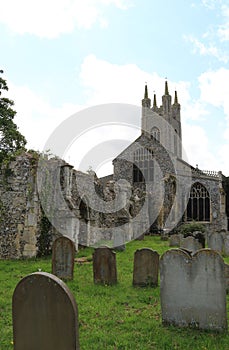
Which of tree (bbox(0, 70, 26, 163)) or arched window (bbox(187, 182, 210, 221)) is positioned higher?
tree (bbox(0, 70, 26, 163))

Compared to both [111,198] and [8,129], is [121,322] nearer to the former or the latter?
[111,198]

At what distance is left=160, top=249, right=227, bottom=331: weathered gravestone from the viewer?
469 cm

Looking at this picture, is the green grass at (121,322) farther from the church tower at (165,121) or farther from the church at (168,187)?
the church tower at (165,121)

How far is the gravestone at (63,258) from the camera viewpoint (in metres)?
7.97

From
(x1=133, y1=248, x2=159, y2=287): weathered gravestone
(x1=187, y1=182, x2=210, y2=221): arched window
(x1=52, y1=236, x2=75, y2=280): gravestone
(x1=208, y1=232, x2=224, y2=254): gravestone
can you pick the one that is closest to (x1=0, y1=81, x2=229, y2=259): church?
(x1=187, y1=182, x2=210, y2=221): arched window

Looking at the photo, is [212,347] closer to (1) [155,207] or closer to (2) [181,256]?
(2) [181,256]

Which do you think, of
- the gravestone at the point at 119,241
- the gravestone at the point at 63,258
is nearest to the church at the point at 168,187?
the gravestone at the point at 119,241

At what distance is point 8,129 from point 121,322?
670 inches

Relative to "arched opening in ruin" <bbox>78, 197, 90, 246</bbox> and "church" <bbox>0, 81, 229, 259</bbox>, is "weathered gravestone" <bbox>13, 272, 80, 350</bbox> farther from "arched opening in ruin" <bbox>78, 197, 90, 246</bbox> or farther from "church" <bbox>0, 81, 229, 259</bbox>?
"arched opening in ruin" <bbox>78, 197, 90, 246</bbox>

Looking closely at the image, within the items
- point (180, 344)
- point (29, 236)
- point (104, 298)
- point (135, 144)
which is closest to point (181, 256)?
point (180, 344)

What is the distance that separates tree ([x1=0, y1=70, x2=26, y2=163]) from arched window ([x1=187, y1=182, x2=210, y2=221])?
17.6 metres

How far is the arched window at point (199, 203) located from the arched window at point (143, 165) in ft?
14.7

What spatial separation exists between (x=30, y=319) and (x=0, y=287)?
4793 mm

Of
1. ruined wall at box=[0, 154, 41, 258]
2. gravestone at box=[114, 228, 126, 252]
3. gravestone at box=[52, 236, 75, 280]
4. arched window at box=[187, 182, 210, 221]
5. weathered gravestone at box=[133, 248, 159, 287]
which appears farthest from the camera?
arched window at box=[187, 182, 210, 221]
